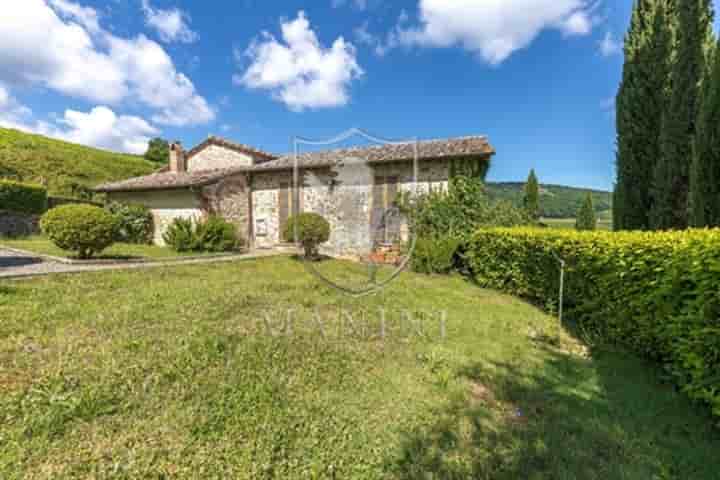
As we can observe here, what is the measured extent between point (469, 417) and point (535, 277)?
4.90 meters

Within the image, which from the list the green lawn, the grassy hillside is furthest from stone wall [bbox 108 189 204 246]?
the grassy hillside

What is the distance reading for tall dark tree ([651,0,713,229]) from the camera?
693 centimetres

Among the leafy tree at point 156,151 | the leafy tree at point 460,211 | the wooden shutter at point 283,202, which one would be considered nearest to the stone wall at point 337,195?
the wooden shutter at point 283,202

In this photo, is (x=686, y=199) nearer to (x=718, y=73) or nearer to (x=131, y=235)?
(x=718, y=73)

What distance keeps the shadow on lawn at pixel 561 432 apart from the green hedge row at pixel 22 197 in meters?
19.3

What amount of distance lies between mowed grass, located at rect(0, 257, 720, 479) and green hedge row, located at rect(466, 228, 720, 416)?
0.38 meters

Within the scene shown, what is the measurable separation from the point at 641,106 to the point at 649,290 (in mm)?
8059

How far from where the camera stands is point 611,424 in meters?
2.57

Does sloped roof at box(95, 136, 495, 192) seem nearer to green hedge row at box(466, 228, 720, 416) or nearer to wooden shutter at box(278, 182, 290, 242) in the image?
wooden shutter at box(278, 182, 290, 242)

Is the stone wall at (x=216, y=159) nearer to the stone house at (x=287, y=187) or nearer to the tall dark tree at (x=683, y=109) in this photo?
the stone house at (x=287, y=187)

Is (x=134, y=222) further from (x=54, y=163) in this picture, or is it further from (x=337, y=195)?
(x=54, y=163)

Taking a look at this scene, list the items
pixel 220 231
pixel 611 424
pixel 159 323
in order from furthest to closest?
pixel 220 231
pixel 159 323
pixel 611 424

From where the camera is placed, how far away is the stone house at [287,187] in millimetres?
10773

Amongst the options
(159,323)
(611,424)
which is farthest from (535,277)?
(159,323)
